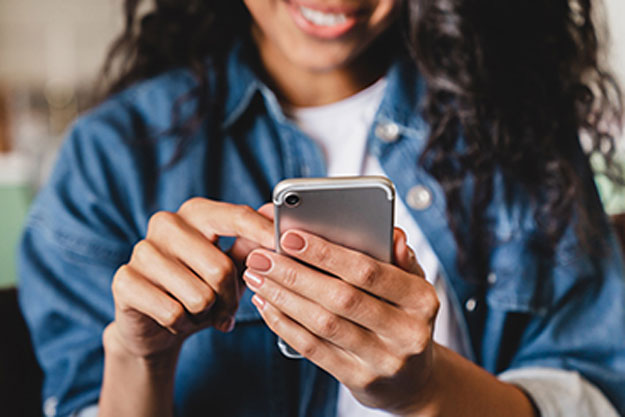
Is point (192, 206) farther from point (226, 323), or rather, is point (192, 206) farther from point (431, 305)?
point (431, 305)

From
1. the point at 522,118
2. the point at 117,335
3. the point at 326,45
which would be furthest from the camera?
the point at 522,118

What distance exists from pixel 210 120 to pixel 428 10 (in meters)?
0.32

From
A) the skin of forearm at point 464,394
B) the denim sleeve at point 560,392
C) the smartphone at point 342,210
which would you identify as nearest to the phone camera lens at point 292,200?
the smartphone at point 342,210

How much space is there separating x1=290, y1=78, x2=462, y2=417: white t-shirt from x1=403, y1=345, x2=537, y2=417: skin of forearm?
14 centimetres

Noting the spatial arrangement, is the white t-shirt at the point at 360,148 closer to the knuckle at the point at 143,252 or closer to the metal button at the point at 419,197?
the metal button at the point at 419,197

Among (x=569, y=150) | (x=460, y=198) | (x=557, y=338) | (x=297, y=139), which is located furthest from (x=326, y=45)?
(x=557, y=338)

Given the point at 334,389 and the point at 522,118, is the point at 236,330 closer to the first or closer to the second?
the point at 334,389

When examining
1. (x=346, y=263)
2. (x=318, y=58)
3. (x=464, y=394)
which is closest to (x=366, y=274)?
(x=346, y=263)

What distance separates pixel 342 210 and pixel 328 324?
87 mm

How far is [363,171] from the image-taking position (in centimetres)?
83

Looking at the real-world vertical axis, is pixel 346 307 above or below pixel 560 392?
above

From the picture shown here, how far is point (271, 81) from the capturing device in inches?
34.3

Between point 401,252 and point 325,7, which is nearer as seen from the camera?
point 401,252

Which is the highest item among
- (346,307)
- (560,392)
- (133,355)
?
(346,307)
